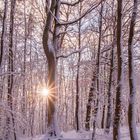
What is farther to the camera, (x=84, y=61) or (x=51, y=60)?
(x=84, y=61)

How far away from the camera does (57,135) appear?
1705 centimetres

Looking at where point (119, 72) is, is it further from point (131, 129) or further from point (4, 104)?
point (4, 104)

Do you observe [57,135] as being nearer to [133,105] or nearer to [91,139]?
[91,139]

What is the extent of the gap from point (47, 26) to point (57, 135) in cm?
535

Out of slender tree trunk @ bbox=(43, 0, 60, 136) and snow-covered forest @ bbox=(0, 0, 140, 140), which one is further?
slender tree trunk @ bbox=(43, 0, 60, 136)

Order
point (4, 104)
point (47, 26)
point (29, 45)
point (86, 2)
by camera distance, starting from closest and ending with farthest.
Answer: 1. point (4, 104)
2. point (47, 26)
3. point (86, 2)
4. point (29, 45)

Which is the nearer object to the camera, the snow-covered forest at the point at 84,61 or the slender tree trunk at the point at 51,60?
the snow-covered forest at the point at 84,61

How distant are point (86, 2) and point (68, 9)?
1997 millimetres

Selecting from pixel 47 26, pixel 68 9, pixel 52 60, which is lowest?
pixel 52 60

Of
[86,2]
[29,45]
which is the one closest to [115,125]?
[86,2]

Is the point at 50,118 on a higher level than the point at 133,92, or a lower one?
lower

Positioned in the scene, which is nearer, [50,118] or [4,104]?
[4,104]

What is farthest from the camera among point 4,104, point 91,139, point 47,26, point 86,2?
point 86,2

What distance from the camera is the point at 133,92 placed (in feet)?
41.8
